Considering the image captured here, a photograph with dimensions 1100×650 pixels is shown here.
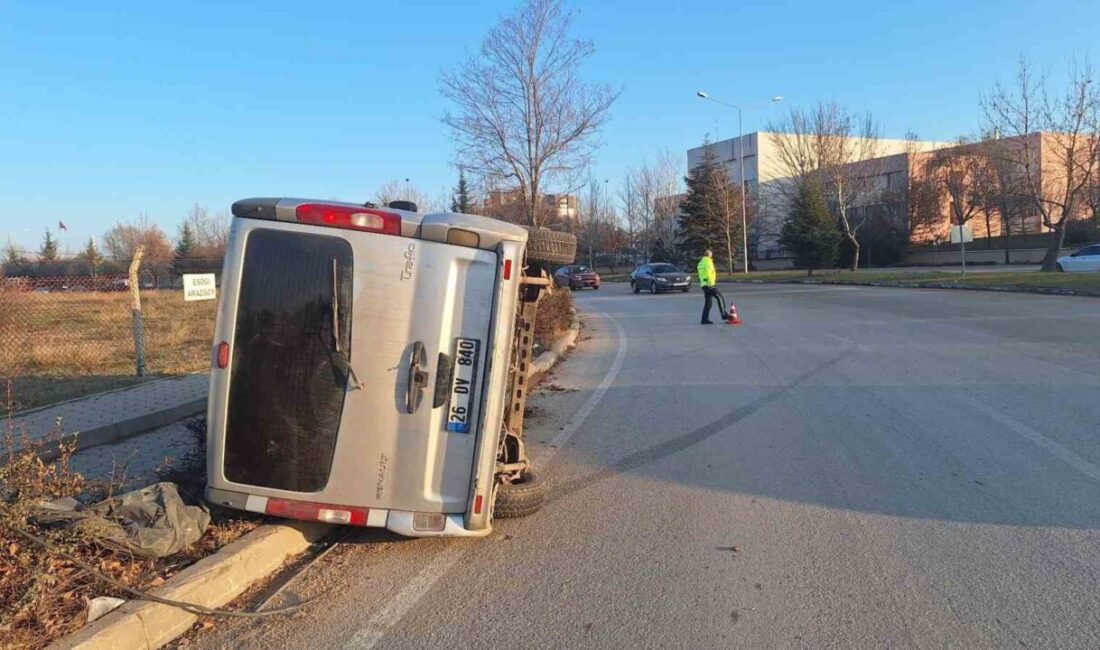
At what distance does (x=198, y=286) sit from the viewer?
475 inches

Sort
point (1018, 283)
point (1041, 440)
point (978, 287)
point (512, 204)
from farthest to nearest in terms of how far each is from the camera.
→ point (978, 287) < point (1018, 283) < point (512, 204) < point (1041, 440)

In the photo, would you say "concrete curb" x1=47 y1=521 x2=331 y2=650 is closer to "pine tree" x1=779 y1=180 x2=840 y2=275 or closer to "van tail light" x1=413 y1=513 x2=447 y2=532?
"van tail light" x1=413 y1=513 x2=447 y2=532

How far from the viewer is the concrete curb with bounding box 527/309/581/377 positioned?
1105cm

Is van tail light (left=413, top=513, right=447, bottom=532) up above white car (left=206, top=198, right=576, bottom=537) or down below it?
below

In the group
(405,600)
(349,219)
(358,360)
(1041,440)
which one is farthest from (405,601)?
(1041,440)

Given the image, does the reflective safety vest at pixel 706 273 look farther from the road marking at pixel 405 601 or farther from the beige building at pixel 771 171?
the beige building at pixel 771 171

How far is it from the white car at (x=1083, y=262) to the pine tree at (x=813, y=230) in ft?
58.7

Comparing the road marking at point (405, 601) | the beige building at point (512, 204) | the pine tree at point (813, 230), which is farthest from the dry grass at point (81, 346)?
the pine tree at point (813, 230)

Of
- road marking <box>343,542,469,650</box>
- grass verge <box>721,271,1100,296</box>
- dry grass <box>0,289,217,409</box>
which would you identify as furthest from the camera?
grass verge <box>721,271,1100,296</box>

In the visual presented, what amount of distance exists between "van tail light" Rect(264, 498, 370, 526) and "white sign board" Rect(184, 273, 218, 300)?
8693 millimetres

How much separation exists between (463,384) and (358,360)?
57 centimetres

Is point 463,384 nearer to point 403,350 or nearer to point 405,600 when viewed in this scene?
point 403,350

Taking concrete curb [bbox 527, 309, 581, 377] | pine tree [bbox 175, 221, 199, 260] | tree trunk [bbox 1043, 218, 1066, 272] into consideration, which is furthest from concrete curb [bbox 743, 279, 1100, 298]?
pine tree [bbox 175, 221, 199, 260]

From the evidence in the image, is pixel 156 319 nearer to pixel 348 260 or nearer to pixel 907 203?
pixel 348 260
